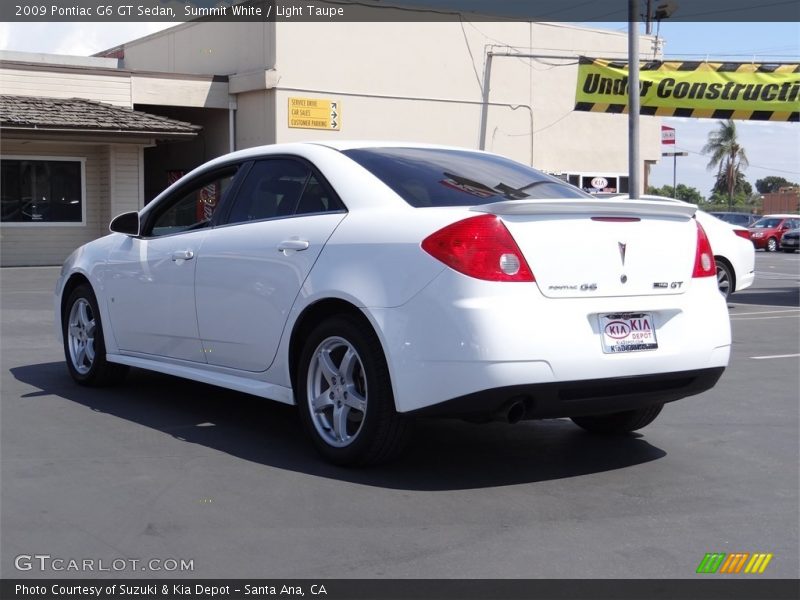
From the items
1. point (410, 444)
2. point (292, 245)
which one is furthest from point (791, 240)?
point (292, 245)

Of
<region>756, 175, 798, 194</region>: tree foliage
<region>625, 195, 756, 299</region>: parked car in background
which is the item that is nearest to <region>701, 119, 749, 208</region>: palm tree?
<region>756, 175, 798, 194</region>: tree foliage

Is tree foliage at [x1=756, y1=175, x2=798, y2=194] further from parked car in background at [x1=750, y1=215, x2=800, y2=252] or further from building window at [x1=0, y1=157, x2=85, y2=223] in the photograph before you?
building window at [x1=0, y1=157, x2=85, y2=223]

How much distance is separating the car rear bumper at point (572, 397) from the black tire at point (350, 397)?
0.24 meters

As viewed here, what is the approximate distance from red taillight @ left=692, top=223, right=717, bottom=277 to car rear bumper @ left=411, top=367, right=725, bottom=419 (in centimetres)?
53

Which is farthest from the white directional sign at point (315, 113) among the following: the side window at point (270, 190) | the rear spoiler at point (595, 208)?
the rear spoiler at point (595, 208)

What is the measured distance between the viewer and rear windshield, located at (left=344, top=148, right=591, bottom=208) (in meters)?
5.32

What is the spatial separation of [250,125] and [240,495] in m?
21.1

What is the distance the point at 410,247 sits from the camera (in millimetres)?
4875

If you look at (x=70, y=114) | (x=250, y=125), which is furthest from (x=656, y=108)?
(x=70, y=114)

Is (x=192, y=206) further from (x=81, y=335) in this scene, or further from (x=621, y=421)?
(x=621, y=421)

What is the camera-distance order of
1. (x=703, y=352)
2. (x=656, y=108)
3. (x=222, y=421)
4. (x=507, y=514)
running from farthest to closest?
1. (x=656, y=108)
2. (x=222, y=421)
3. (x=703, y=352)
4. (x=507, y=514)

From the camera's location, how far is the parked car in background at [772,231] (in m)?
40.6
